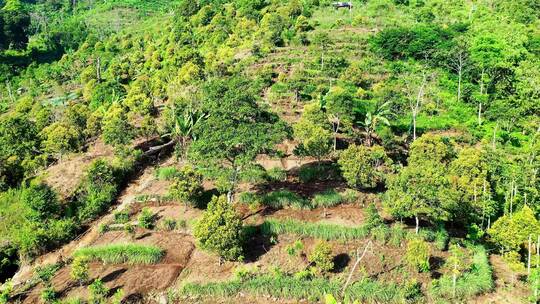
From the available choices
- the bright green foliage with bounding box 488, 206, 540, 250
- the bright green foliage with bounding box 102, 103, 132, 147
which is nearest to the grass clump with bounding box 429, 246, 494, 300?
the bright green foliage with bounding box 488, 206, 540, 250

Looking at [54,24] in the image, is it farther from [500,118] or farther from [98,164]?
[500,118]

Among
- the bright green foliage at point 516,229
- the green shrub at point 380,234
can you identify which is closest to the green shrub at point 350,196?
the green shrub at point 380,234

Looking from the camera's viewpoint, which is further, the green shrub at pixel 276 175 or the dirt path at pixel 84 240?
the green shrub at pixel 276 175

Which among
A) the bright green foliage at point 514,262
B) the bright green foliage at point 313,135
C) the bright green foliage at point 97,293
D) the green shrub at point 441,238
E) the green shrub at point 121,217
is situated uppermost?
the bright green foliage at point 313,135

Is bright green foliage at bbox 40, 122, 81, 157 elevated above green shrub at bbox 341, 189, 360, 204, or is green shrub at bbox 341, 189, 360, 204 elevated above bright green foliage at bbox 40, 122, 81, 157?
bright green foliage at bbox 40, 122, 81, 157

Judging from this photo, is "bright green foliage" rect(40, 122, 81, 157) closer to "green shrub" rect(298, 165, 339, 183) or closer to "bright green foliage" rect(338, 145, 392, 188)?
"green shrub" rect(298, 165, 339, 183)

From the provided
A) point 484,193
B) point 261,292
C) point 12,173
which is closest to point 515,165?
point 484,193

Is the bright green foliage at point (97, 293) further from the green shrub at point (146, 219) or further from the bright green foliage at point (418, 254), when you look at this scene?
the bright green foliage at point (418, 254)
